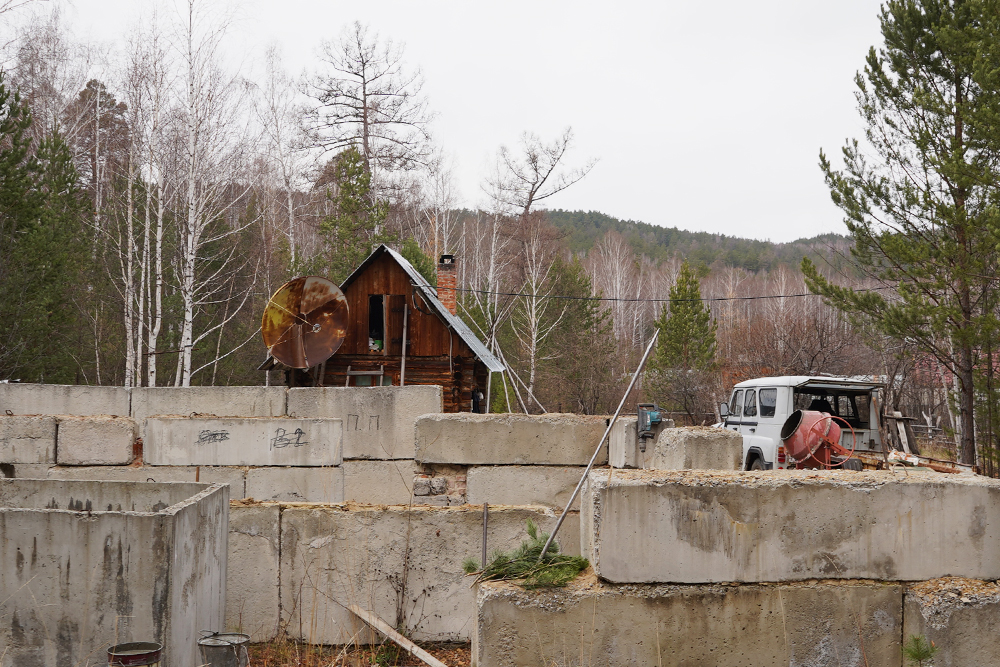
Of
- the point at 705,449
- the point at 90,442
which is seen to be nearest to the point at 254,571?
the point at 705,449

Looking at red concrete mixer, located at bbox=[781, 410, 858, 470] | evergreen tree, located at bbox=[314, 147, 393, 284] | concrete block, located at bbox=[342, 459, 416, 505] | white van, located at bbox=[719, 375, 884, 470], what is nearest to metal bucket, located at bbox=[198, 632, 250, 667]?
concrete block, located at bbox=[342, 459, 416, 505]

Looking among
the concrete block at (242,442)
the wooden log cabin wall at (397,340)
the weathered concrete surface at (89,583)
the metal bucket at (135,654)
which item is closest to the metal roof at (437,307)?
A: the wooden log cabin wall at (397,340)

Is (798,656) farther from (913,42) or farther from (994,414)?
(913,42)

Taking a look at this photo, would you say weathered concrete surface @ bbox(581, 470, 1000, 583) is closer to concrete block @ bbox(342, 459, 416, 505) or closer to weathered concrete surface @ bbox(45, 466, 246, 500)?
concrete block @ bbox(342, 459, 416, 505)

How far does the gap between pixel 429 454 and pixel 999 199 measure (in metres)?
11.0

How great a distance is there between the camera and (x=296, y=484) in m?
10.2

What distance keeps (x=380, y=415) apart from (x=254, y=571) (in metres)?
4.62

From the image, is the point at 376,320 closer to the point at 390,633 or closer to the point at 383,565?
the point at 383,565

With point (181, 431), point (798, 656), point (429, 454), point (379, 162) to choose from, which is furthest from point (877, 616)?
point (379, 162)

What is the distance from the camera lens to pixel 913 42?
1648 cm

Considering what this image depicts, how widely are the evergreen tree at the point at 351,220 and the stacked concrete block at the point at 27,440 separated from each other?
1962cm

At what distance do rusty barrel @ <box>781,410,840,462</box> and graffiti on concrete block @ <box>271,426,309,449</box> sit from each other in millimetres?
6786

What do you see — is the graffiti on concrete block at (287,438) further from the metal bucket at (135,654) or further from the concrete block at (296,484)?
the metal bucket at (135,654)

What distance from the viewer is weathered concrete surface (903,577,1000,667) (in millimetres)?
4203
